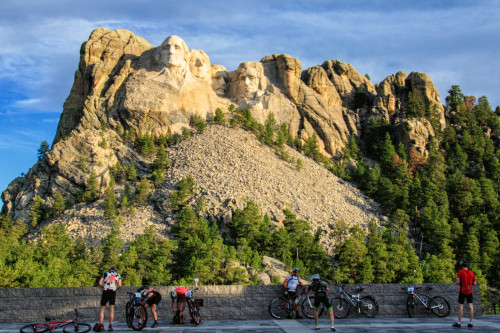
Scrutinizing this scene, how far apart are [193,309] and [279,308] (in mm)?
3768

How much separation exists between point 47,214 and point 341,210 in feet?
147

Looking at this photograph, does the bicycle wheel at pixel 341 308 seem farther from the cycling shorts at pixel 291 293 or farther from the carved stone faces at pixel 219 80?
the carved stone faces at pixel 219 80

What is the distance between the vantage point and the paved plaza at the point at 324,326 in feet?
56.5

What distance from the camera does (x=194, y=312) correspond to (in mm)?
19375

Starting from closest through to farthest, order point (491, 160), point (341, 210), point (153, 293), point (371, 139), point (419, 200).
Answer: point (153, 293)
point (341, 210)
point (419, 200)
point (491, 160)
point (371, 139)

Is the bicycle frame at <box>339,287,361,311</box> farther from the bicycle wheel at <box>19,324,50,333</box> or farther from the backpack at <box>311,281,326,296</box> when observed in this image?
the bicycle wheel at <box>19,324,50,333</box>

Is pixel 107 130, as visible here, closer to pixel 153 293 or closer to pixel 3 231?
pixel 3 231

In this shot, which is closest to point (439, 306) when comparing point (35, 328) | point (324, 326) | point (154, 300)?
point (324, 326)

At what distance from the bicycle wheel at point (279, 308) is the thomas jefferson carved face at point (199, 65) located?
8650cm

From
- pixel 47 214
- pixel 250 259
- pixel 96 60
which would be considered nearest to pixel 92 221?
pixel 47 214

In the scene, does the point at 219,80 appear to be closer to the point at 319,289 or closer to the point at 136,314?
the point at 319,289

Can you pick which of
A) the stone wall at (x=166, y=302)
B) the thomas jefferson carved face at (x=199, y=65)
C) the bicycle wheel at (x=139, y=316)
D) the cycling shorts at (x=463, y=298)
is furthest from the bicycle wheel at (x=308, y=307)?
the thomas jefferson carved face at (x=199, y=65)

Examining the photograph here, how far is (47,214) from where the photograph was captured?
246ft

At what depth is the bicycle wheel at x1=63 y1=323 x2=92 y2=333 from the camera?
17.3 meters
